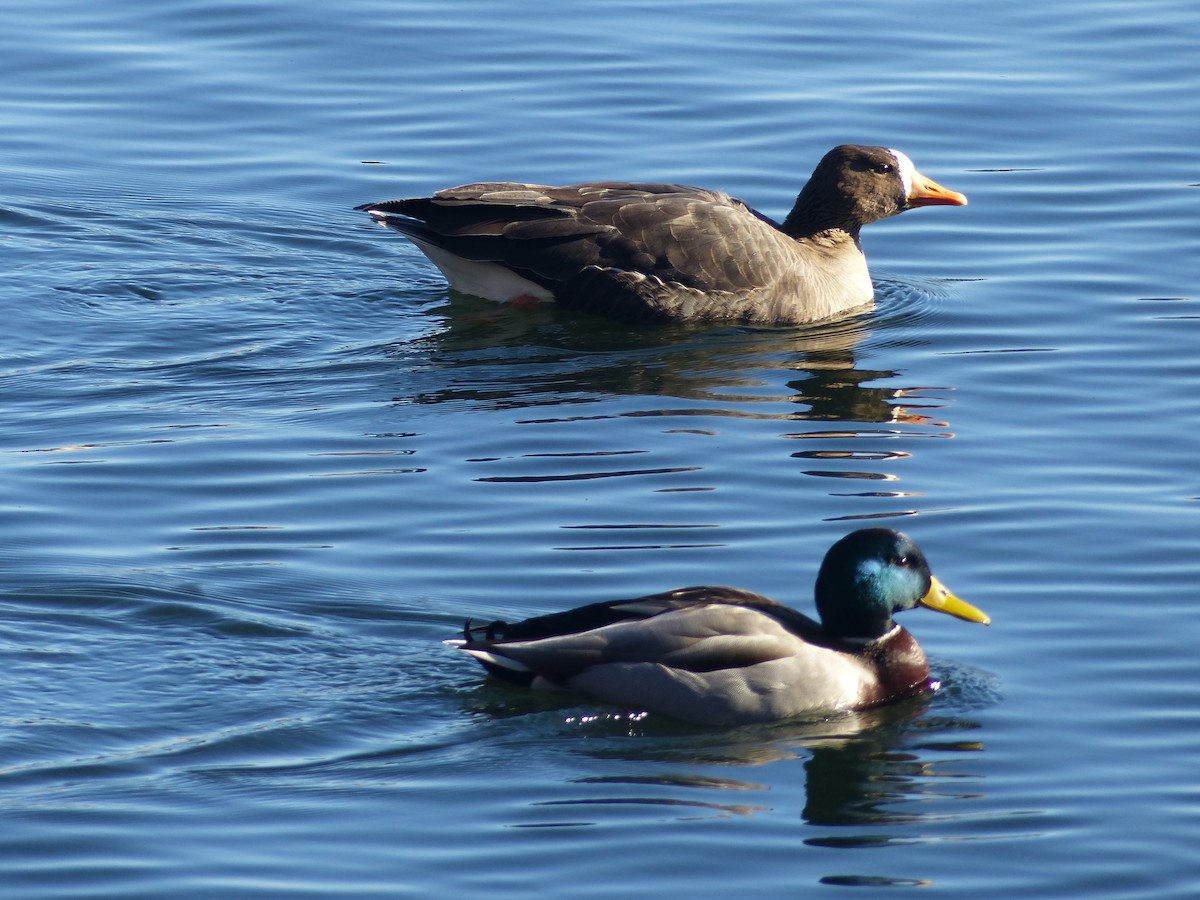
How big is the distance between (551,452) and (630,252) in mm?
2699

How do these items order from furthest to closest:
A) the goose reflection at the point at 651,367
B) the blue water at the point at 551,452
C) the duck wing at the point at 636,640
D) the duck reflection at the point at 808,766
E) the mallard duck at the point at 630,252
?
1. the mallard duck at the point at 630,252
2. the goose reflection at the point at 651,367
3. the duck wing at the point at 636,640
4. the duck reflection at the point at 808,766
5. the blue water at the point at 551,452

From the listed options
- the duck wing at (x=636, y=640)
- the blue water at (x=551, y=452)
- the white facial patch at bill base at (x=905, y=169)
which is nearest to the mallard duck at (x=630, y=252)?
the blue water at (x=551, y=452)

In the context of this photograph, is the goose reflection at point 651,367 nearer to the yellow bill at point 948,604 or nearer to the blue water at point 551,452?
the blue water at point 551,452

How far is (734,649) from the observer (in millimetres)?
8125

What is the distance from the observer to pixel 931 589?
28.0 ft

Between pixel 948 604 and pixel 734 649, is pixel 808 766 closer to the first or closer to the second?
pixel 734 649

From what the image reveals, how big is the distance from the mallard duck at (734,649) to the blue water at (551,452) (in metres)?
0.14

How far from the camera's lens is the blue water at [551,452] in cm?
734

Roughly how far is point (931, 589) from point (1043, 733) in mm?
781

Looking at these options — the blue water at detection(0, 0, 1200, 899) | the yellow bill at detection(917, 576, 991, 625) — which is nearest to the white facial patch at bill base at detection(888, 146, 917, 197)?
the blue water at detection(0, 0, 1200, 899)

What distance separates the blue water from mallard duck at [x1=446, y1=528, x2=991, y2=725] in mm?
136

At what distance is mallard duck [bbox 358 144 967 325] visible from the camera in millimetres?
13172

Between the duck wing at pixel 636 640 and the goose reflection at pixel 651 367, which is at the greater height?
the goose reflection at pixel 651 367

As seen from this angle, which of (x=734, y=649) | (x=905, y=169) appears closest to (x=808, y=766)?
(x=734, y=649)
